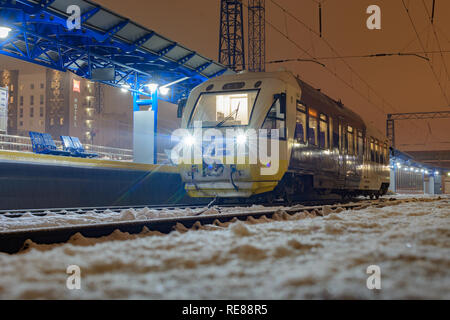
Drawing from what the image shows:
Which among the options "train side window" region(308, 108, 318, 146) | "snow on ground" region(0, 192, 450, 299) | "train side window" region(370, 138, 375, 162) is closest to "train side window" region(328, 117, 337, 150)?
"train side window" region(308, 108, 318, 146)

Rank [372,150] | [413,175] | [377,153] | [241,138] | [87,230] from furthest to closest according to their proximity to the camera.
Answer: [413,175] → [377,153] → [372,150] → [241,138] → [87,230]

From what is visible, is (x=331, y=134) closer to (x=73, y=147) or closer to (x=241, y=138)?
(x=241, y=138)

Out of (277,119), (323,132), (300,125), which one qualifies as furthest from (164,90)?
(277,119)

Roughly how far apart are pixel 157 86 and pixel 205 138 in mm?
9292

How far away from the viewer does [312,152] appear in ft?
45.7

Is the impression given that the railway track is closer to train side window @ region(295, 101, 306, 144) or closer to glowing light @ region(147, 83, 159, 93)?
train side window @ region(295, 101, 306, 144)

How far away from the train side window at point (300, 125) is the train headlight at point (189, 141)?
9.10 feet

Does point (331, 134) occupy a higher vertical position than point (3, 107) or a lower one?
lower

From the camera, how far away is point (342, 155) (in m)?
16.5

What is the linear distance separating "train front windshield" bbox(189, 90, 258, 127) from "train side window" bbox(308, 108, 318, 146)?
237 centimetres

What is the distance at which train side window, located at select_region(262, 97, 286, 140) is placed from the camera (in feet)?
39.0

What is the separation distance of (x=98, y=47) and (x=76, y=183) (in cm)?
656
